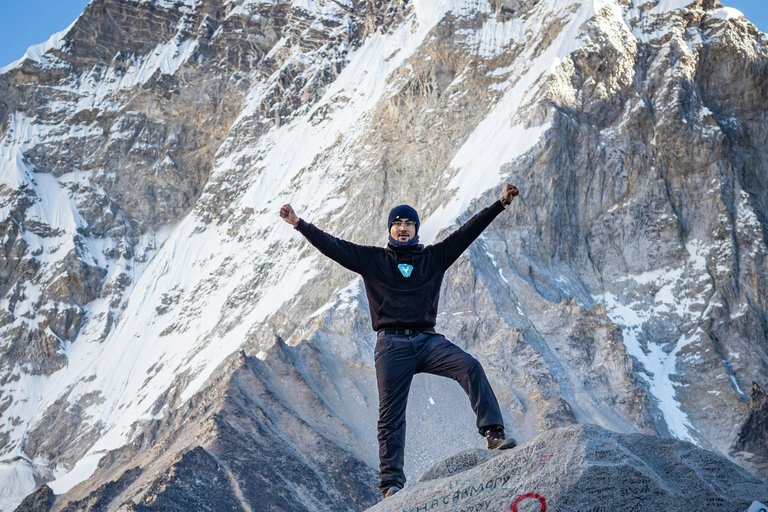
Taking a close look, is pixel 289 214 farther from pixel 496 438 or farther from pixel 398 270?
pixel 496 438

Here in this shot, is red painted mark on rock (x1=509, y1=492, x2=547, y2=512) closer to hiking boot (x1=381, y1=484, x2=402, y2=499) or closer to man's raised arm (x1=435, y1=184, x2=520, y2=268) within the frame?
hiking boot (x1=381, y1=484, x2=402, y2=499)

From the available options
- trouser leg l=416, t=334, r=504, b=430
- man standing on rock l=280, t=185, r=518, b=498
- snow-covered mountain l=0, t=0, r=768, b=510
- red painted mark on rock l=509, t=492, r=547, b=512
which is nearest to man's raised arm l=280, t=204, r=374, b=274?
man standing on rock l=280, t=185, r=518, b=498

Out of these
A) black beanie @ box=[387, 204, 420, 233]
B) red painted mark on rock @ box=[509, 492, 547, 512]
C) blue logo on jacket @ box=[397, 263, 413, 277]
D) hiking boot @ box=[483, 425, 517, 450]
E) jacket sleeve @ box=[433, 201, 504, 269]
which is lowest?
red painted mark on rock @ box=[509, 492, 547, 512]

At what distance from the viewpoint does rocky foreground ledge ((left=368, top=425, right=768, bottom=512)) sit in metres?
5.13

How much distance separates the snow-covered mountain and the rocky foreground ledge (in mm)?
28732

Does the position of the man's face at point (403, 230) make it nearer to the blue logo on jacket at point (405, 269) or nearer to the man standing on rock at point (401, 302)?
the man standing on rock at point (401, 302)

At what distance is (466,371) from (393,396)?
573 mm

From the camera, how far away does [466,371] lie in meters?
6.62

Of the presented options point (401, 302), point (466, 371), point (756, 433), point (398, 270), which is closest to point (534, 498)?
point (466, 371)

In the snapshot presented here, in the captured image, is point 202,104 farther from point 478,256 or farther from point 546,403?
point 546,403

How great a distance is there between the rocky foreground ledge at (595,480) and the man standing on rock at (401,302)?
34.3 inches

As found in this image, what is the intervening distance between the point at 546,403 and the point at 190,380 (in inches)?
1003

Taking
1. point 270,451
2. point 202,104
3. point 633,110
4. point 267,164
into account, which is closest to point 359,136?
point 267,164

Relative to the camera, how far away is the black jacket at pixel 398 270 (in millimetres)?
6930
